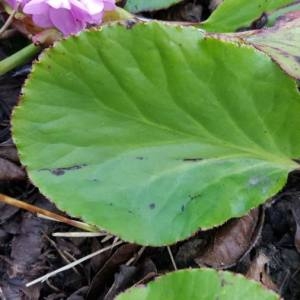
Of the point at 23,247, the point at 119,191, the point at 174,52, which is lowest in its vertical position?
the point at 23,247

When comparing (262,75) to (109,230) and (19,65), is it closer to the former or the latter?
(109,230)

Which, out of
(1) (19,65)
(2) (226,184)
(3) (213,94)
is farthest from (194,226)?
(1) (19,65)

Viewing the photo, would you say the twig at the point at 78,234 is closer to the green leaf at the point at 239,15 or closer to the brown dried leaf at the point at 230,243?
the brown dried leaf at the point at 230,243

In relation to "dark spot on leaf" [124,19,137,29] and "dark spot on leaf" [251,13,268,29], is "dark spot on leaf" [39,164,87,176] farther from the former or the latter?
"dark spot on leaf" [251,13,268,29]

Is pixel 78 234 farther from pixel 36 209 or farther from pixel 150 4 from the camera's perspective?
pixel 150 4

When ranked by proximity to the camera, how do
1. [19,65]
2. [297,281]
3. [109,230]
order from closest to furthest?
[109,230], [297,281], [19,65]

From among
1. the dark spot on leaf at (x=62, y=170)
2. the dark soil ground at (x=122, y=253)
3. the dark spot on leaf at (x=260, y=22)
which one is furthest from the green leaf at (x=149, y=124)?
the dark spot on leaf at (x=260, y=22)
